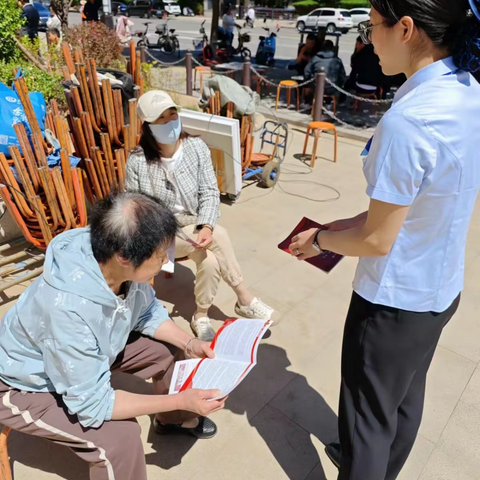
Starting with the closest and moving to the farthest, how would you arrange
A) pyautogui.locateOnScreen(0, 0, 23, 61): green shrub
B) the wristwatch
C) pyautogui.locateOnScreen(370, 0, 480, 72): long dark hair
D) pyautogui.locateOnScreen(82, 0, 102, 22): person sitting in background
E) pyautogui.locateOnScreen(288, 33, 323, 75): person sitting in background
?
1. pyautogui.locateOnScreen(370, 0, 480, 72): long dark hair
2. the wristwatch
3. pyautogui.locateOnScreen(0, 0, 23, 61): green shrub
4. pyautogui.locateOnScreen(288, 33, 323, 75): person sitting in background
5. pyautogui.locateOnScreen(82, 0, 102, 22): person sitting in background

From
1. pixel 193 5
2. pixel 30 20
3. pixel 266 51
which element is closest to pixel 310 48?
pixel 266 51

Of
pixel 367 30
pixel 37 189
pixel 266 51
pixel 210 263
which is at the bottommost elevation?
pixel 266 51

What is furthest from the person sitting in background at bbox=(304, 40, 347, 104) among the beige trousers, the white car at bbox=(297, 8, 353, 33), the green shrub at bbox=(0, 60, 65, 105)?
the white car at bbox=(297, 8, 353, 33)

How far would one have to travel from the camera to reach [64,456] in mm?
2090

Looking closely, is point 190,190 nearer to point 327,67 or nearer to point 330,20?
point 327,67

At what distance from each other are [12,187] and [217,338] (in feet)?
5.82

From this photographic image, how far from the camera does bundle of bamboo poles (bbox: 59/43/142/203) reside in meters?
3.47

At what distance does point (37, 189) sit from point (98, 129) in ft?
2.78

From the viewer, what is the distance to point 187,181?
2936 mm

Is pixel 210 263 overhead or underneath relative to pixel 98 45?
underneath

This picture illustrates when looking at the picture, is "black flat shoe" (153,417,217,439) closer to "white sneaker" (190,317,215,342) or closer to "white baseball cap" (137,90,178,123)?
"white sneaker" (190,317,215,342)

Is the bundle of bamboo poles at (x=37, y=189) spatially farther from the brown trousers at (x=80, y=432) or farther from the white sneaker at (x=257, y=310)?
the brown trousers at (x=80, y=432)

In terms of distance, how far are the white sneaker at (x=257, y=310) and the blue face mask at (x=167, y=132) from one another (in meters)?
1.19

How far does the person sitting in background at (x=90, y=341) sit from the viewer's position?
1460mm
